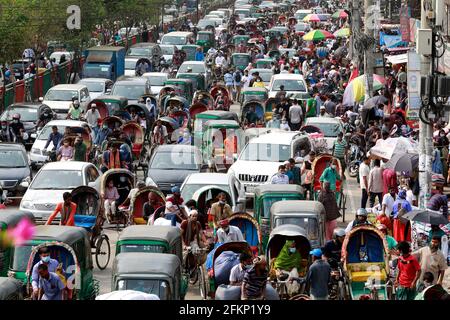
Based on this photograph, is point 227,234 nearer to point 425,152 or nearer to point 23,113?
point 425,152

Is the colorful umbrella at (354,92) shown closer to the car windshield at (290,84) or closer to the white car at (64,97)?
the car windshield at (290,84)

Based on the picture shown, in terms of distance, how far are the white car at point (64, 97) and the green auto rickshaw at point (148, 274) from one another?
23.6 m

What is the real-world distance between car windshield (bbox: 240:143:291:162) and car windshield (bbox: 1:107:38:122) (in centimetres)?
939

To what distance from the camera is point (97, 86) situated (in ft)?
163

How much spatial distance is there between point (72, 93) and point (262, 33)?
114ft

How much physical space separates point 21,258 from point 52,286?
2033 millimetres

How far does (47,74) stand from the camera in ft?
179

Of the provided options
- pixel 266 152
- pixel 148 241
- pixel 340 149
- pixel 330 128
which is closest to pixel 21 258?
pixel 148 241

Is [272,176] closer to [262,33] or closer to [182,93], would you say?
[182,93]
